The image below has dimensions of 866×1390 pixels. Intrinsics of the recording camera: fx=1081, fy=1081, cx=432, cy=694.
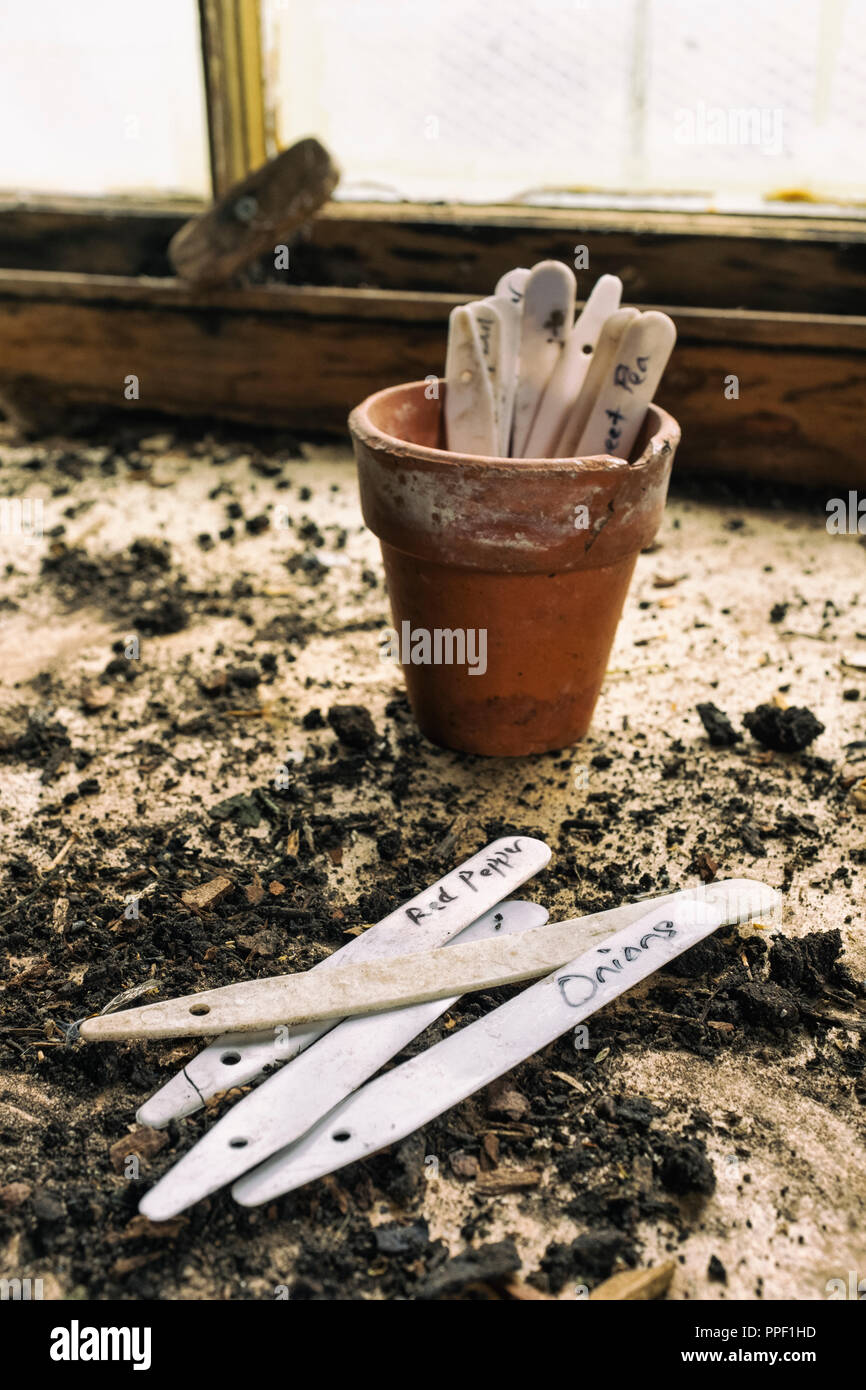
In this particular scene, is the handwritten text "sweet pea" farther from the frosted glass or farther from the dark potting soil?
the frosted glass

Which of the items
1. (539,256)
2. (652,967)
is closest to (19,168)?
(539,256)

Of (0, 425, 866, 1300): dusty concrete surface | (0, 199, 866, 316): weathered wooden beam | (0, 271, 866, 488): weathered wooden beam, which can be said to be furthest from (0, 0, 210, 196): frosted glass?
(0, 425, 866, 1300): dusty concrete surface

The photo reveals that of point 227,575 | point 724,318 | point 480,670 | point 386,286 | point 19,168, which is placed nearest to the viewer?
point 480,670

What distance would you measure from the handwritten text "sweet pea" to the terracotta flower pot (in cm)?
27

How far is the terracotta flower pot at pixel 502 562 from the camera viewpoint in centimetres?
139

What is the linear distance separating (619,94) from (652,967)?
2.36 metres

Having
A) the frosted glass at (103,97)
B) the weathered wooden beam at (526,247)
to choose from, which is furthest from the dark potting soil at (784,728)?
the frosted glass at (103,97)

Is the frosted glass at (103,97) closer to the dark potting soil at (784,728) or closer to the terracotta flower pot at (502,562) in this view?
the terracotta flower pot at (502,562)

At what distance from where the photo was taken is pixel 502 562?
1.44 metres

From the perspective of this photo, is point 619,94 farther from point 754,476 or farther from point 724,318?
point 754,476

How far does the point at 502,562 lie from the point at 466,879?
42 centimetres

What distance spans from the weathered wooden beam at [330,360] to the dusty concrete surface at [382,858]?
0.18 m

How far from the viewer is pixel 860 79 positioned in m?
2.54

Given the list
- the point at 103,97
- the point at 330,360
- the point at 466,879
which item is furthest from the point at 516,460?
the point at 103,97
